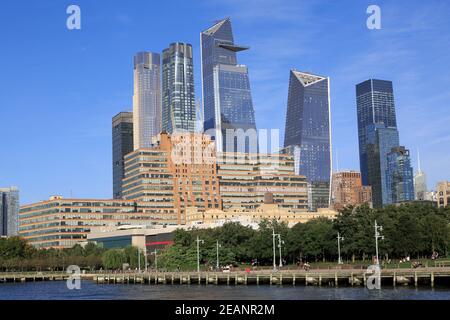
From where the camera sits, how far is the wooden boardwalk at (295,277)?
8650 cm

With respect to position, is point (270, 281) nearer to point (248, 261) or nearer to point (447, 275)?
point (447, 275)

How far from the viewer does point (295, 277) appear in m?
103

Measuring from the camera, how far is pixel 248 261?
504ft

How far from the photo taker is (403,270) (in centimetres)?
8856

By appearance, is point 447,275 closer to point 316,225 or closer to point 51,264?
point 316,225

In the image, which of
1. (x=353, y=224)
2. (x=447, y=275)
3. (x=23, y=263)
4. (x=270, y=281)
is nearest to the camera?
(x=447, y=275)

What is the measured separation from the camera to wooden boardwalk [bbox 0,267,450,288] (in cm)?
8650

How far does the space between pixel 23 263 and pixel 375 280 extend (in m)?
132

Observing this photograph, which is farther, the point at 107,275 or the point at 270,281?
the point at 107,275
